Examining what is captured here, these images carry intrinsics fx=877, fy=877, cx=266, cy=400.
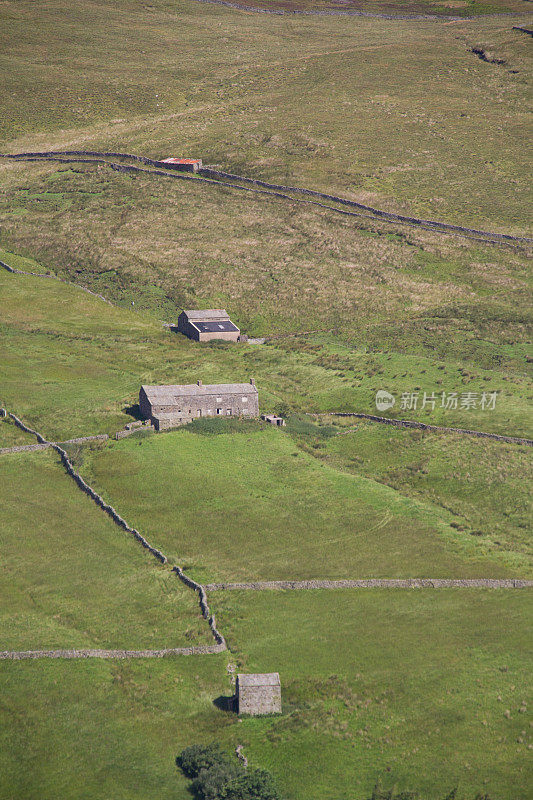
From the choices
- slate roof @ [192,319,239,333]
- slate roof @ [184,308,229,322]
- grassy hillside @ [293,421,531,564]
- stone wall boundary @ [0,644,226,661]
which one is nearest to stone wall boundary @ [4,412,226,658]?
stone wall boundary @ [0,644,226,661]

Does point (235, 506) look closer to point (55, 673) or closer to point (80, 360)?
point (55, 673)

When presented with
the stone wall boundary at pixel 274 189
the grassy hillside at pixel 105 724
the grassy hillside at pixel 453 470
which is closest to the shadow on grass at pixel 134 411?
the grassy hillside at pixel 453 470

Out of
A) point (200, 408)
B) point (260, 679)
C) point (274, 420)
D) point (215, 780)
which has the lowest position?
point (274, 420)

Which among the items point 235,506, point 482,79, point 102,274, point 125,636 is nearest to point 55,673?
point 125,636

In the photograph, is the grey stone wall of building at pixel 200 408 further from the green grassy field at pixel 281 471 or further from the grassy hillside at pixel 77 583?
the grassy hillside at pixel 77 583

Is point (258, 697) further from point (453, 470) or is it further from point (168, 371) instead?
point (168, 371)

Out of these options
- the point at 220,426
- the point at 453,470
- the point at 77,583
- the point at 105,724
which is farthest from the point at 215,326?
the point at 105,724
